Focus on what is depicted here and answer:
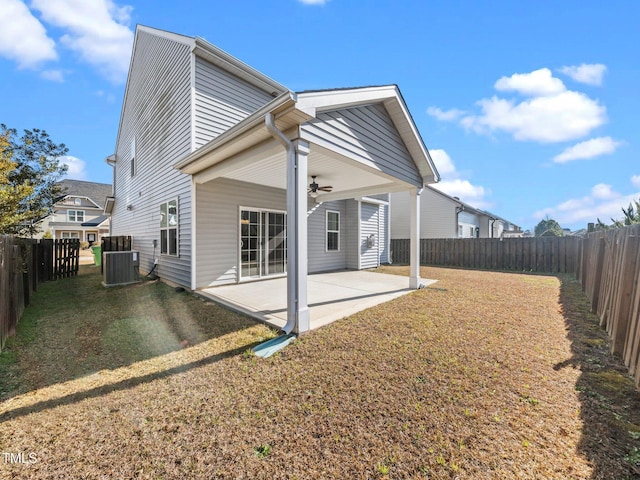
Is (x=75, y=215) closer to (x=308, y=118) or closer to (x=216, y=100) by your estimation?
(x=216, y=100)

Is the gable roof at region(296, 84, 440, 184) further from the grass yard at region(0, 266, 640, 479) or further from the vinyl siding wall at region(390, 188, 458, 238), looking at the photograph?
the vinyl siding wall at region(390, 188, 458, 238)

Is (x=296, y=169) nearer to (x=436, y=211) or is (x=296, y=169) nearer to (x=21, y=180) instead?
(x=21, y=180)

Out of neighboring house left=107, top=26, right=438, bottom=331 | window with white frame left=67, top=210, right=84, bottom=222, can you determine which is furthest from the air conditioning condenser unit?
window with white frame left=67, top=210, right=84, bottom=222

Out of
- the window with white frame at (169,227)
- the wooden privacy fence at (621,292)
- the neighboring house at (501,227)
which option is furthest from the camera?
the neighboring house at (501,227)

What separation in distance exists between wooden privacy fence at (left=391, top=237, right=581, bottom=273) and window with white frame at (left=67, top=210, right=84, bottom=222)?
3556cm

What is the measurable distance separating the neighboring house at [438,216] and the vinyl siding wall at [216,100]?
13.5m

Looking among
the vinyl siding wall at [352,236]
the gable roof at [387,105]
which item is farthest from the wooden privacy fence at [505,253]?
the gable roof at [387,105]

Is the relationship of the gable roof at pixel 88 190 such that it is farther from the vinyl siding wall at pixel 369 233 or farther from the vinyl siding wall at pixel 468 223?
the vinyl siding wall at pixel 468 223

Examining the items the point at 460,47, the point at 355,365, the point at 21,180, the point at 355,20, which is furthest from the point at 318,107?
the point at 21,180

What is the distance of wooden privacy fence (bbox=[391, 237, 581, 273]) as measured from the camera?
10938 millimetres

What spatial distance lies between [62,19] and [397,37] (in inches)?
364

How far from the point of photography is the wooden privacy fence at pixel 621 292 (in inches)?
114

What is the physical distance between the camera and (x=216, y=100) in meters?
7.29

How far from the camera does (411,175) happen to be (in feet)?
23.2
